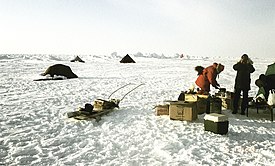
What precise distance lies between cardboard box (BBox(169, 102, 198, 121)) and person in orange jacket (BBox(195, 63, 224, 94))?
1.35 metres

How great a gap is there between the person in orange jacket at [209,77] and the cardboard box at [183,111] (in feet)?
4.43

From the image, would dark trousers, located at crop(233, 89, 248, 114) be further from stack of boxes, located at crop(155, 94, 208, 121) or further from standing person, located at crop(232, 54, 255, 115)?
stack of boxes, located at crop(155, 94, 208, 121)

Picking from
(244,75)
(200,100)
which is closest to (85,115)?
(200,100)

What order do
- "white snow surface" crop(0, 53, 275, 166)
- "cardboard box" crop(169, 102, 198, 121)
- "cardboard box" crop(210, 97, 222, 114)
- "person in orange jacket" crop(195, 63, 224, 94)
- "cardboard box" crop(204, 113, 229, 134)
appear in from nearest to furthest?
"white snow surface" crop(0, 53, 275, 166) < "cardboard box" crop(204, 113, 229, 134) < "cardboard box" crop(169, 102, 198, 121) < "cardboard box" crop(210, 97, 222, 114) < "person in orange jacket" crop(195, 63, 224, 94)

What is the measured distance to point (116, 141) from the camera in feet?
18.6

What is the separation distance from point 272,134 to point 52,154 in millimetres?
4865

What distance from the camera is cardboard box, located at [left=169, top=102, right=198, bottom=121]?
23.2 feet

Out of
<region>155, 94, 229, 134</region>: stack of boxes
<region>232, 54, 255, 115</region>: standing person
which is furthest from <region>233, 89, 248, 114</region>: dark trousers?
<region>155, 94, 229, 134</region>: stack of boxes

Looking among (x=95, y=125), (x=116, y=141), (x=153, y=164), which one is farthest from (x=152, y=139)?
(x=95, y=125)

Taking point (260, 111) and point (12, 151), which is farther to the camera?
point (260, 111)

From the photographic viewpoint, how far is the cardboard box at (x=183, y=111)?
708 centimetres

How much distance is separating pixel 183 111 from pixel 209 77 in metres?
1.81

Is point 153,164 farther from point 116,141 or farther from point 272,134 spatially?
point 272,134

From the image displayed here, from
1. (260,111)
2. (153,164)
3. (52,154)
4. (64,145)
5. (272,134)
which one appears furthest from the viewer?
(260,111)
